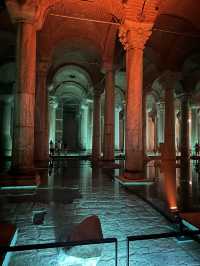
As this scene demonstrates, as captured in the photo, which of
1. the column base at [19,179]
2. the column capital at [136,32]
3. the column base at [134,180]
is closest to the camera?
the column base at [19,179]

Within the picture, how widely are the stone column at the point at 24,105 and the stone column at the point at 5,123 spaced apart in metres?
12.9

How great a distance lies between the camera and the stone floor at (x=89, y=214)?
9.43 ft

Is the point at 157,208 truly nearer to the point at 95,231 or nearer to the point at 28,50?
the point at 95,231

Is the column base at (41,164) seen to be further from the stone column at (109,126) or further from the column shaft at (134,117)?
the column shaft at (134,117)

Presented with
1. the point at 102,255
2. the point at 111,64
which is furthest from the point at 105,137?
the point at 102,255

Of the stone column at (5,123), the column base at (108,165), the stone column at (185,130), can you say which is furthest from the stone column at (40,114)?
the stone column at (185,130)

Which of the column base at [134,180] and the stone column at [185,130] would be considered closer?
the column base at [134,180]

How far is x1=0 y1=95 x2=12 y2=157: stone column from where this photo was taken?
19.2 metres

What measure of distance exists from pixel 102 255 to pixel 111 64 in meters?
10.8

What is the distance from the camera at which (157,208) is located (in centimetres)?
487

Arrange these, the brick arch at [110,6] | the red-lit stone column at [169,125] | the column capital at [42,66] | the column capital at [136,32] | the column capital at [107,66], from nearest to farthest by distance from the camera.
Result: the brick arch at [110,6], the column capital at [136,32], the column capital at [42,66], the column capital at [107,66], the red-lit stone column at [169,125]

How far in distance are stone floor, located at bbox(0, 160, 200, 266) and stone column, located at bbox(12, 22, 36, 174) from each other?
3.29 feet

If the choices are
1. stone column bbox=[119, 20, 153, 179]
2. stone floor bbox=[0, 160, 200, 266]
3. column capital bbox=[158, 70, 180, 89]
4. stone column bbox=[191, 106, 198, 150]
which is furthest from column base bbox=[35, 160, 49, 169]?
stone column bbox=[191, 106, 198, 150]

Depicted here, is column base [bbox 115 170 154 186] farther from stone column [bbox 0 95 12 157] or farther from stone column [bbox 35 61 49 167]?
stone column [bbox 0 95 12 157]
